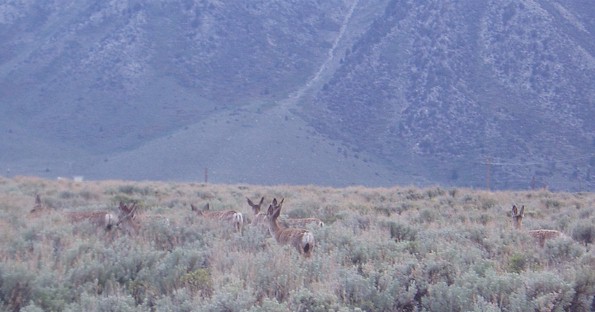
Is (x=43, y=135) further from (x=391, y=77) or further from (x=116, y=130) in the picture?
(x=391, y=77)

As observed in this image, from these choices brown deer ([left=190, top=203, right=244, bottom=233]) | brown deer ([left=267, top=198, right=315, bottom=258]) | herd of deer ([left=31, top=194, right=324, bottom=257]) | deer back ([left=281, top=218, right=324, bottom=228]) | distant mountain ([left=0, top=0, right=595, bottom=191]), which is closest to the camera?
brown deer ([left=267, top=198, right=315, bottom=258])

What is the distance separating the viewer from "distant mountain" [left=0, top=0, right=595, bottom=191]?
57.9 meters

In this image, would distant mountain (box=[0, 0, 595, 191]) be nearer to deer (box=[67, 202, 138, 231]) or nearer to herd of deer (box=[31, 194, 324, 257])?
herd of deer (box=[31, 194, 324, 257])

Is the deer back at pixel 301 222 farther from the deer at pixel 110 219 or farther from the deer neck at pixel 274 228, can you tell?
the deer at pixel 110 219

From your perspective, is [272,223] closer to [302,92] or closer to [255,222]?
[255,222]

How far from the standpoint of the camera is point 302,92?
7206 cm

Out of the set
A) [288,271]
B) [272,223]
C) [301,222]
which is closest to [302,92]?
[301,222]

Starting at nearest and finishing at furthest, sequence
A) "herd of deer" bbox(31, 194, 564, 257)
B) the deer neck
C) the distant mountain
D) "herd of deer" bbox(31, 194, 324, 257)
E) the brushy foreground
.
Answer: the brushy foreground, "herd of deer" bbox(31, 194, 564, 257), "herd of deer" bbox(31, 194, 324, 257), the deer neck, the distant mountain

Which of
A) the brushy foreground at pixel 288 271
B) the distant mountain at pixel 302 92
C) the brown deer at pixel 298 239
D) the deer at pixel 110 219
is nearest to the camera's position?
the brushy foreground at pixel 288 271

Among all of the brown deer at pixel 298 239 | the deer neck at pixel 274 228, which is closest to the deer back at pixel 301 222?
the deer neck at pixel 274 228

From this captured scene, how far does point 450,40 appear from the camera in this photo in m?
69.8

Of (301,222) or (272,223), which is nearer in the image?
(272,223)

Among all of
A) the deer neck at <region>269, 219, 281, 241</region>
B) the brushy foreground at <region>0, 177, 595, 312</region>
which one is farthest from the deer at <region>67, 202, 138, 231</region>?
the deer neck at <region>269, 219, 281, 241</region>

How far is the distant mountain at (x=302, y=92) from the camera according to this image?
190ft
